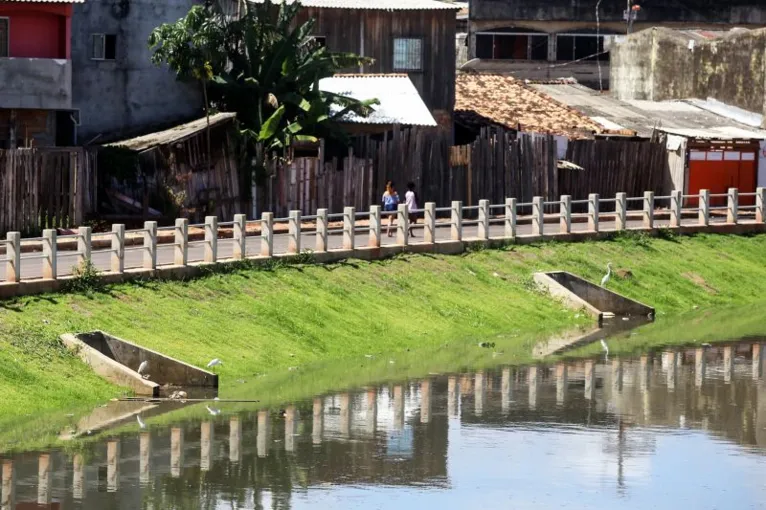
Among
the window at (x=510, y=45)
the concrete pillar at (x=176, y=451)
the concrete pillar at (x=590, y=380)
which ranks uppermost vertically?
the window at (x=510, y=45)

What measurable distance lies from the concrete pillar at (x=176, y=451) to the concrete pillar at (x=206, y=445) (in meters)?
0.25

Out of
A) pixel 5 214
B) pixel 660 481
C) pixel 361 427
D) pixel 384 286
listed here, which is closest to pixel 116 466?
pixel 361 427

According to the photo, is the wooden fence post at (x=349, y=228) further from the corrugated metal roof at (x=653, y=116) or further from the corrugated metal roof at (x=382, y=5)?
the corrugated metal roof at (x=653, y=116)

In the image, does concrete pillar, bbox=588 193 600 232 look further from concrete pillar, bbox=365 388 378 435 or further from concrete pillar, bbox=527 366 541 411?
concrete pillar, bbox=365 388 378 435

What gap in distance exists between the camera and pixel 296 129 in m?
46.7

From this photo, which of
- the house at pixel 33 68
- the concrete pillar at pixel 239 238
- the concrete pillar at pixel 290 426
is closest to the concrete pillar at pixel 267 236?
the concrete pillar at pixel 239 238

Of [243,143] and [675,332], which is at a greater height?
[243,143]

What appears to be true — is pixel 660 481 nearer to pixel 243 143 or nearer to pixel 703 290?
pixel 703 290

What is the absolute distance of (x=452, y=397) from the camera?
3058 centimetres

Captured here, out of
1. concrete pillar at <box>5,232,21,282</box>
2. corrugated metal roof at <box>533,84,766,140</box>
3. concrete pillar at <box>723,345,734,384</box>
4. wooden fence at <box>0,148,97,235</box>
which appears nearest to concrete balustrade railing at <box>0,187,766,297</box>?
concrete pillar at <box>5,232,21,282</box>

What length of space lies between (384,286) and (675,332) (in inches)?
239

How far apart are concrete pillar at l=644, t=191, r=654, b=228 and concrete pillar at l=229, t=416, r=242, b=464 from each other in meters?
22.2

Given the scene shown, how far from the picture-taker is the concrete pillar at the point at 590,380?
3141 centimetres

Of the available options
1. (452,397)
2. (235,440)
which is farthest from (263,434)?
(452,397)
